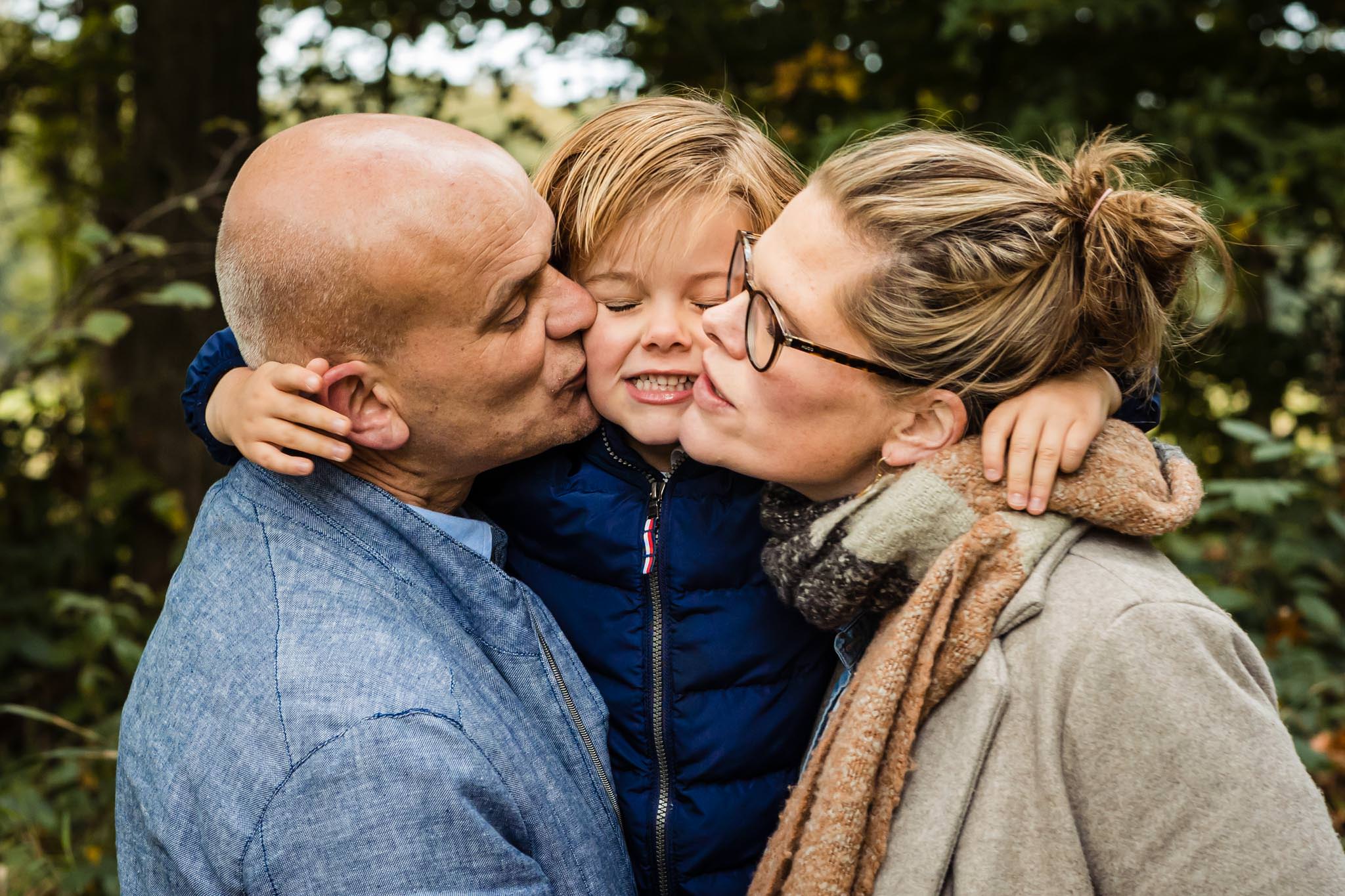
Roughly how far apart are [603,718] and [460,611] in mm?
324

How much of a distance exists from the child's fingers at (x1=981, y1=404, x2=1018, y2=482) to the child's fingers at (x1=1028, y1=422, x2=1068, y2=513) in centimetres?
5

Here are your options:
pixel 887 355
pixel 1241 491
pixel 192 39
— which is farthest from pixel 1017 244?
pixel 192 39

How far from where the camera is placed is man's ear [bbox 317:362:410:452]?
179 cm

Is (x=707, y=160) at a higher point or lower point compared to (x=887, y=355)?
higher

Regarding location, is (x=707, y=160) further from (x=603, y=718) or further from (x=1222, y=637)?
(x=1222, y=637)

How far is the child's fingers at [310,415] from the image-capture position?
1678 millimetres

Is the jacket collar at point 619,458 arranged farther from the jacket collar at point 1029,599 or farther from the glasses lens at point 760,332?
the jacket collar at point 1029,599

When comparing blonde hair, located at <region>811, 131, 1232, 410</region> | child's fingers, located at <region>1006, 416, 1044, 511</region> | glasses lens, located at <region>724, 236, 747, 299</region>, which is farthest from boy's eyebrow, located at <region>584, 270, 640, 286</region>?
child's fingers, located at <region>1006, 416, 1044, 511</region>

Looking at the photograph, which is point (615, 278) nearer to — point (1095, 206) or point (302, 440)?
point (302, 440)

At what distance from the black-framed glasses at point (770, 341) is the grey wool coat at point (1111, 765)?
400 millimetres

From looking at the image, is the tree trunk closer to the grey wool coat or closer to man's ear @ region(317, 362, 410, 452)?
man's ear @ region(317, 362, 410, 452)

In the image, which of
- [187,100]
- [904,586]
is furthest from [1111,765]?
[187,100]

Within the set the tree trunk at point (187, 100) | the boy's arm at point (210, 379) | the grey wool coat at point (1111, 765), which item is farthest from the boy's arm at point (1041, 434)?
the tree trunk at point (187, 100)

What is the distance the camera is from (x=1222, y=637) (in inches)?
57.1
